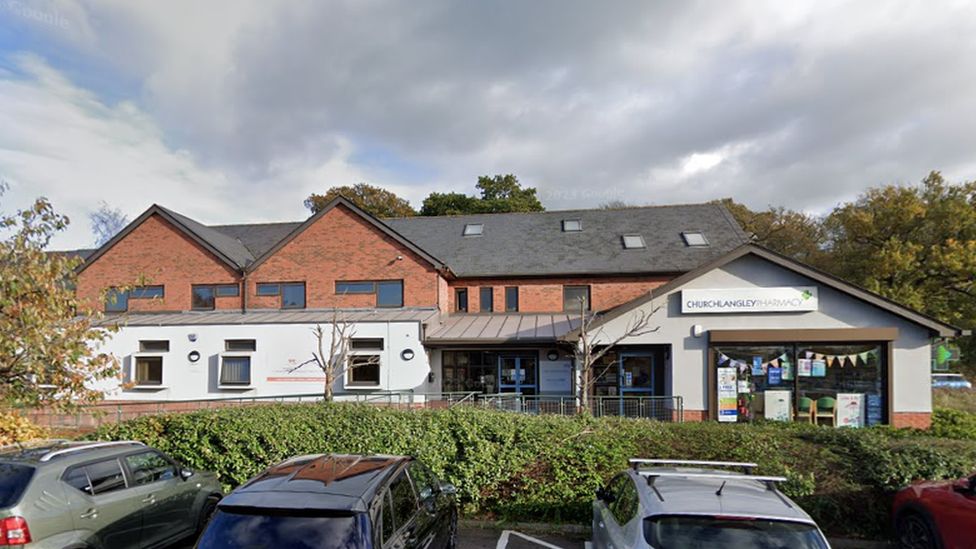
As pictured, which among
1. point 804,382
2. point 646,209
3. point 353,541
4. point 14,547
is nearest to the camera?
point 353,541

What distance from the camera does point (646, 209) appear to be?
2592 centimetres

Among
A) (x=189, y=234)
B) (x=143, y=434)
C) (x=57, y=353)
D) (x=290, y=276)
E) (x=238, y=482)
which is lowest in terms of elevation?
(x=238, y=482)

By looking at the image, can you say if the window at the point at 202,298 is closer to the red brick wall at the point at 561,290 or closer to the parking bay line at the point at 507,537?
the red brick wall at the point at 561,290

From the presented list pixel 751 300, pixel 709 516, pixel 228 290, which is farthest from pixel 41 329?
pixel 751 300

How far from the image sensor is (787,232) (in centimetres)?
4031

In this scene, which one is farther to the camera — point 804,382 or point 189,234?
point 189,234

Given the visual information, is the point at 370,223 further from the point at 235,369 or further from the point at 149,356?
the point at 149,356

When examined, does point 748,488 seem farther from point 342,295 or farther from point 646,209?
→ point 646,209

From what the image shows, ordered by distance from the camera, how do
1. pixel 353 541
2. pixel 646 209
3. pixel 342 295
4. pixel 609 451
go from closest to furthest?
pixel 353 541 → pixel 609 451 → pixel 342 295 → pixel 646 209

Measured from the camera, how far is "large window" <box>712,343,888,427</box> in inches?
614

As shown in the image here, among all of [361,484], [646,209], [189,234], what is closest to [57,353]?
[361,484]

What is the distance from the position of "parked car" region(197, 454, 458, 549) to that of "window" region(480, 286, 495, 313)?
1679cm

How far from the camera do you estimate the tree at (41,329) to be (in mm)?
8141

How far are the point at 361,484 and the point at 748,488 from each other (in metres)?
3.34
